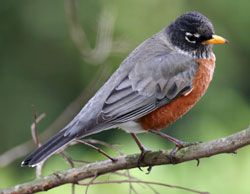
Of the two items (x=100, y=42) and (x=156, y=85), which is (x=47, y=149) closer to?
(x=156, y=85)

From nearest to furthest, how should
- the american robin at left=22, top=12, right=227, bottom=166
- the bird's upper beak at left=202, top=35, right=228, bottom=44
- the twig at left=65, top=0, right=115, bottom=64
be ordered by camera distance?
the american robin at left=22, top=12, right=227, bottom=166 → the bird's upper beak at left=202, top=35, right=228, bottom=44 → the twig at left=65, top=0, right=115, bottom=64

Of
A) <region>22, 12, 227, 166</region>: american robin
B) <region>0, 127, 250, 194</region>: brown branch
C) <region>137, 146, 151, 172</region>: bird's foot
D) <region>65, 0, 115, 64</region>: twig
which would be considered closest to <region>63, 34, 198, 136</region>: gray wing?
<region>22, 12, 227, 166</region>: american robin

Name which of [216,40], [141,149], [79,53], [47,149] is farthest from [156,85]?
[79,53]

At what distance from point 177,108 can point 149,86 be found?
0.24 meters

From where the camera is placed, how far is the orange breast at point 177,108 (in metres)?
4.28

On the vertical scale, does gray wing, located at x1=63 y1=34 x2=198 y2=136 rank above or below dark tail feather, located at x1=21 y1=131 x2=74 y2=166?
above

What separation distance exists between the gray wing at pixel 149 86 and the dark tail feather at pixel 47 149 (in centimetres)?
35

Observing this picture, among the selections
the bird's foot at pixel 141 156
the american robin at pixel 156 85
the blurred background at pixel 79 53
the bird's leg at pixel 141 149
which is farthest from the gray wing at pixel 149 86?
the blurred background at pixel 79 53

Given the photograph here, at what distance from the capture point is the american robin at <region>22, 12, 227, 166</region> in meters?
4.23

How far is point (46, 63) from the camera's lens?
8.18m

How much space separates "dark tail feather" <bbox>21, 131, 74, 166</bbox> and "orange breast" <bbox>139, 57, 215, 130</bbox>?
53cm

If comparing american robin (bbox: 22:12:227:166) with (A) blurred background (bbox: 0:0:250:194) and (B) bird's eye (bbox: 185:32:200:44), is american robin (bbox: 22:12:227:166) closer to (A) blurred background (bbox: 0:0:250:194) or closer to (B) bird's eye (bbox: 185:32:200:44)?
(B) bird's eye (bbox: 185:32:200:44)

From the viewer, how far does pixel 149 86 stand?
447 cm

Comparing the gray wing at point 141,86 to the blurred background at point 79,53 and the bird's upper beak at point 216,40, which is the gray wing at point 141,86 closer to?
the bird's upper beak at point 216,40
